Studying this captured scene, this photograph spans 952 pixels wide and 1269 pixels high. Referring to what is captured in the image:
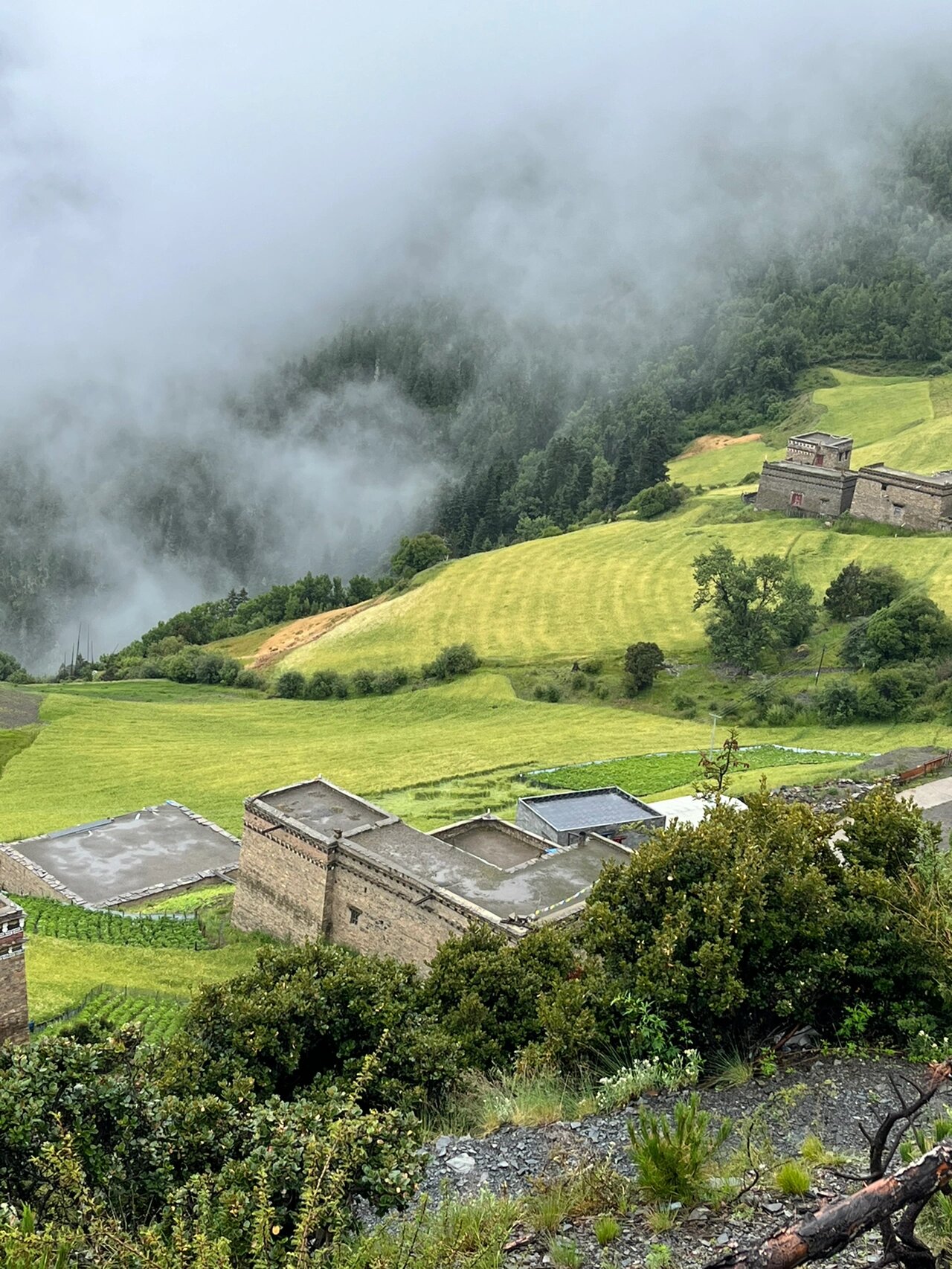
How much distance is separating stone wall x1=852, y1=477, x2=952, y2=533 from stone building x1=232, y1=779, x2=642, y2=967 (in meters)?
63.6

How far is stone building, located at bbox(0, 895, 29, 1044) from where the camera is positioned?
91.1 feet

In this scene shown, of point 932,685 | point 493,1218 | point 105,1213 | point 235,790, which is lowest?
point 235,790

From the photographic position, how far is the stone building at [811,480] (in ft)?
334

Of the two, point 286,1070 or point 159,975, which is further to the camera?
point 159,975

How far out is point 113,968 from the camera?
3925 centimetres

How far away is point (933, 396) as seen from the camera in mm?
149750

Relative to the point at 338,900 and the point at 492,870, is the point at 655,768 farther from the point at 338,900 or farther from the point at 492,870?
the point at 338,900

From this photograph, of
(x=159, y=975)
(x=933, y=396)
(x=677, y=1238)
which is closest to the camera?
(x=677, y=1238)

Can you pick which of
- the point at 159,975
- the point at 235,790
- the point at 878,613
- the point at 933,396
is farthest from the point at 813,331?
the point at 159,975

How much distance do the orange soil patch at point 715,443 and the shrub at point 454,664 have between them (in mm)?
74410

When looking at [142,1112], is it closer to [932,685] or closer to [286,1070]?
[286,1070]

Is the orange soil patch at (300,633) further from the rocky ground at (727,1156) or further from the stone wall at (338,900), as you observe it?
the rocky ground at (727,1156)

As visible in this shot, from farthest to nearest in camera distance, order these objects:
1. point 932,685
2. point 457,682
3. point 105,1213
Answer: point 457,682 < point 932,685 < point 105,1213

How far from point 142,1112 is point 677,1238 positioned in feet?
25.9
